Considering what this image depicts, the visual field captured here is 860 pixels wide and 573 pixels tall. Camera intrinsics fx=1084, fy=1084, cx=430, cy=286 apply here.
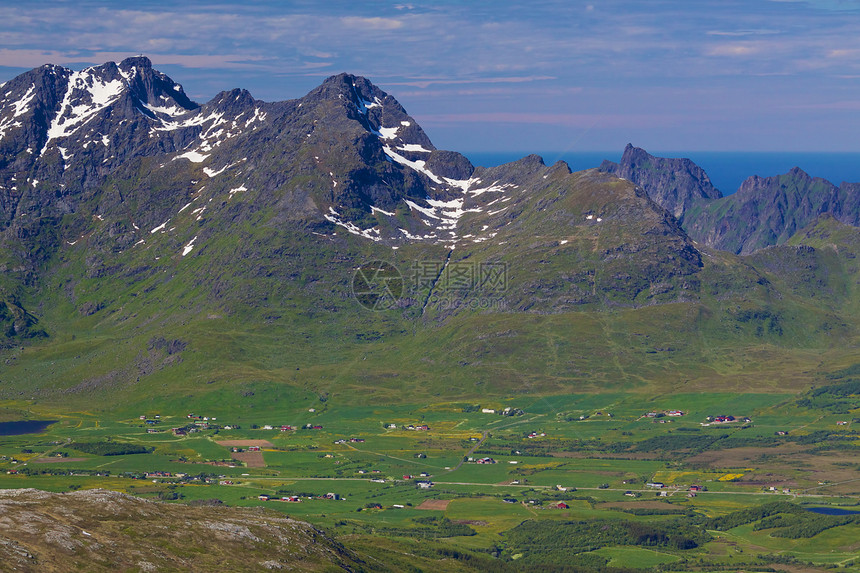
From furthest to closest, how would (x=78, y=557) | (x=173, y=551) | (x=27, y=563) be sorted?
(x=173, y=551), (x=78, y=557), (x=27, y=563)

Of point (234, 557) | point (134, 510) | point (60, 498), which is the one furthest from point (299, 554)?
point (60, 498)

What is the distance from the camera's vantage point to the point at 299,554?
655ft

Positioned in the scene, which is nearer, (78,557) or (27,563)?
(27,563)

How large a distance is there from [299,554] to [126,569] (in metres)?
41.7

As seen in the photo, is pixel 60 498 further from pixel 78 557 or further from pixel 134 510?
pixel 78 557

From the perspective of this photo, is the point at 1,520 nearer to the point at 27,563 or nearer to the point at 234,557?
the point at 27,563

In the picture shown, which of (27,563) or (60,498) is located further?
(60,498)

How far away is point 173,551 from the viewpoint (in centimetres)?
17900

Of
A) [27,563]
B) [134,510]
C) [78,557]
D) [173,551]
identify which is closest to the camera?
[27,563]

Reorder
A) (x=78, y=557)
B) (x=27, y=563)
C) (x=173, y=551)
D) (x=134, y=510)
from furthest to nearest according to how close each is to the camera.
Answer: (x=134, y=510), (x=173, y=551), (x=78, y=557), (x=27, y=563)

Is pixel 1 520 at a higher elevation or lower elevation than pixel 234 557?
higher

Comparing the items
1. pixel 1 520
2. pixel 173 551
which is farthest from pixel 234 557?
pixel 1 520

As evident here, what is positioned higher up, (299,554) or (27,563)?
(27,563)

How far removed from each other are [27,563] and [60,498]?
3454cm
